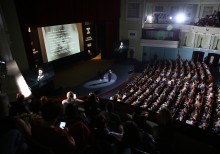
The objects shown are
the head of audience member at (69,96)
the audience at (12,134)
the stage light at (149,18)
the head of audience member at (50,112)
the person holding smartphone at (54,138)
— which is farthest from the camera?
the stage light at (149,18)

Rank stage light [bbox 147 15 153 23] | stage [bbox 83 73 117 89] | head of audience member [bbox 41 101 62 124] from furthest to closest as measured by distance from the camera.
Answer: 1. stage light [bbox 147 15 153 23]
2. stage [bbox 83 73 117 89]
3. head of audience member [bbox 41 101 62 124]

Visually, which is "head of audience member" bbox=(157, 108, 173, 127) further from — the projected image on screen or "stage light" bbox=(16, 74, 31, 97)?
the projected image on screen

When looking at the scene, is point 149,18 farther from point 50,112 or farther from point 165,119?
point 50,112

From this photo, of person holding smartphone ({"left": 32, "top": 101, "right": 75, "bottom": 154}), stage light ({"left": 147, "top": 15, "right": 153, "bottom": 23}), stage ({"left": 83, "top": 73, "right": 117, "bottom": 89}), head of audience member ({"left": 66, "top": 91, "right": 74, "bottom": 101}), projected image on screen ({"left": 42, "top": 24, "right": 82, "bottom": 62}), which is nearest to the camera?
person holding smartphone ({"left": 32, "top": 101, "right": 75, "bottom": 154})

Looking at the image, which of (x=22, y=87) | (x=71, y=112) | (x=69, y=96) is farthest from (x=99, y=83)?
(x=71, y=112)

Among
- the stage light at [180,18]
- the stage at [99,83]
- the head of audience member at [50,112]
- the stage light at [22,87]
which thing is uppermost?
the stage light at [180,18]

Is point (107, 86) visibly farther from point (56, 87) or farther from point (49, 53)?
point (49, 53)

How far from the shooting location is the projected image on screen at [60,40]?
41.6ft

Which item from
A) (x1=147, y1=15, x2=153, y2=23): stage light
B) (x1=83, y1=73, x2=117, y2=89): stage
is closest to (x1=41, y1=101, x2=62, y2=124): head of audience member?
(x1=83, y1=73, x2=117, y2=89): stage

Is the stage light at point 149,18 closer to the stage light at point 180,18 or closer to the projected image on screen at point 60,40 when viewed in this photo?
the stage light at point 180,18

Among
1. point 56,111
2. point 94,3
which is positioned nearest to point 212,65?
point 94,3

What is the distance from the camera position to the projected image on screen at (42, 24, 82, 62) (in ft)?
41.6

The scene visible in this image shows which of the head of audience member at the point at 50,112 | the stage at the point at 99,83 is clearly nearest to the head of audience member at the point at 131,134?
the head of audience member at the point at 50,112

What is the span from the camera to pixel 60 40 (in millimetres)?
13602
